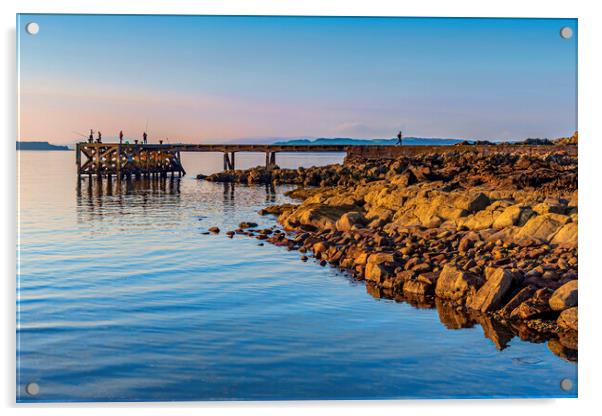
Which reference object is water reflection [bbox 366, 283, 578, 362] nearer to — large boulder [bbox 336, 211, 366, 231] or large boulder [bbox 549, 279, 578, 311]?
large boulder [bbox 549, 279, 578, 311]

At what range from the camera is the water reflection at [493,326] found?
9719 millimetres

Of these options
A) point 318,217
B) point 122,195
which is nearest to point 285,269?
point 318,217

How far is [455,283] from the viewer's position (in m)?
12.1

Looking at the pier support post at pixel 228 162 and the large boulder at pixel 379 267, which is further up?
the pier support post at pixel 228 162

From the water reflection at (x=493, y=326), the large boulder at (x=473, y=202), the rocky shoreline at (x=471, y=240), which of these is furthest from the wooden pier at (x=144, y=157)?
the water reflection at (x=493, y=326)

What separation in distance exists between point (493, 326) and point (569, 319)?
1.06m

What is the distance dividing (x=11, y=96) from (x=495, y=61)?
6467 millimetres

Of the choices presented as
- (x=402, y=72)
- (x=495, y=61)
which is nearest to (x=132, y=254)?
(x=402, y=72)

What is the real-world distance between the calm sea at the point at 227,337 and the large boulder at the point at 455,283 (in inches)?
29.1

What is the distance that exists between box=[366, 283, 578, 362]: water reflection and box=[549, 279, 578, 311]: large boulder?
0.46 m

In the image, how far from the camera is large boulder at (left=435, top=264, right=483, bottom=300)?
468 inches

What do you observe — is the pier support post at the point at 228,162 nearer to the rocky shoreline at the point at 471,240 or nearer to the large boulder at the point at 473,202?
the rocky shoreline at the point at 471,240

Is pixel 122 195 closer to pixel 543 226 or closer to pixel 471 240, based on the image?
pixel 471 240

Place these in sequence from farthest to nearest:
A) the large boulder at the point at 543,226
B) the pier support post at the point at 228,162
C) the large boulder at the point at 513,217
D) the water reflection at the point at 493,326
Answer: the pier support post at the point at 228,162
the large boulder at the point at 513,217
the large boulder at the point at 543,226
the water reflection at the point at 493,326
